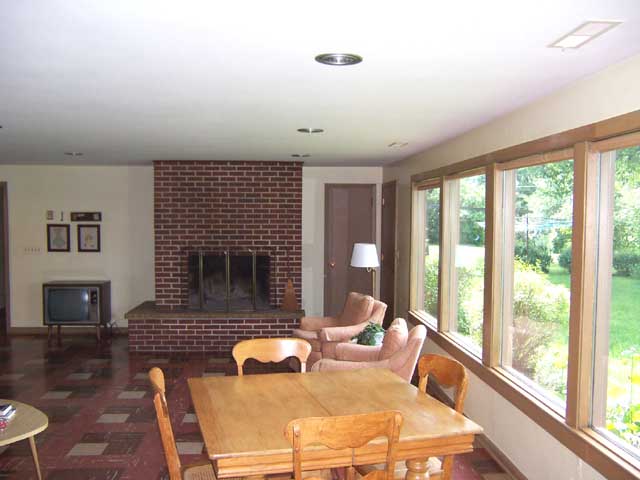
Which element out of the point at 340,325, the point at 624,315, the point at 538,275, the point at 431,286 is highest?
the point at 538,275

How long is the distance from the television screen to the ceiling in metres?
3.58

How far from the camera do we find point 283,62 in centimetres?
271

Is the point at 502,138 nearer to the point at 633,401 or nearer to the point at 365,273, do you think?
the point at 633,401

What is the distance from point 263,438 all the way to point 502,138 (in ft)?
9.11

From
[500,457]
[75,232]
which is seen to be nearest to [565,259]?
[500,457]

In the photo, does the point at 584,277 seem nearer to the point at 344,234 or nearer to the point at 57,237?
the point at 344,234

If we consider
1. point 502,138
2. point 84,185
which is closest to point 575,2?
point 502,138

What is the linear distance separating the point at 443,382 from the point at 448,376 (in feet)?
0.25

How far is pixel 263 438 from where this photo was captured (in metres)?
2.39

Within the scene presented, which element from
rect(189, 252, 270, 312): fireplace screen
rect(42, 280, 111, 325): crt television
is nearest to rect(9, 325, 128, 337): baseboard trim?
rect(42, 280, 111, 325): crt television

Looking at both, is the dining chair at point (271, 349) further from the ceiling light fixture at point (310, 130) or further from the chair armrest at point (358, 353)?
the ceiling light fixture at point (310, 130)

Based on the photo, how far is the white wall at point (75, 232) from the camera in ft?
27.3

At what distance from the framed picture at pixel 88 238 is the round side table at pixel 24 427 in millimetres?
4788

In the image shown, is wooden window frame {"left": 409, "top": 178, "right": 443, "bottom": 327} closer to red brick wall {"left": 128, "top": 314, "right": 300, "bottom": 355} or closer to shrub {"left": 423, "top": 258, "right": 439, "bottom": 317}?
shrub {"left": 423, "top": 258, "right": 439, "bottom": 317}
